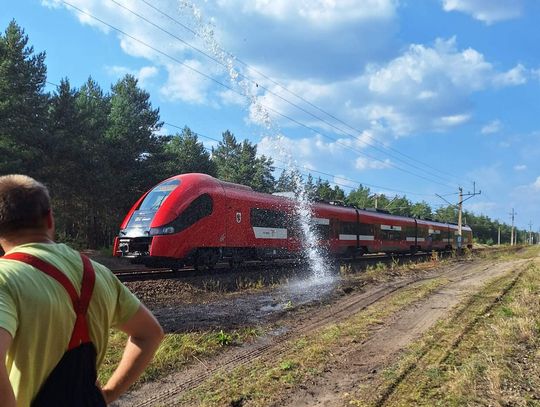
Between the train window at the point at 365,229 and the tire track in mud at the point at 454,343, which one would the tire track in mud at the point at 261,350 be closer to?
the tire track in mud at the point at 454,343

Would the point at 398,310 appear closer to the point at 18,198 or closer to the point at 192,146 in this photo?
the point at 18,198

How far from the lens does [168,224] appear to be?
14.2 metres

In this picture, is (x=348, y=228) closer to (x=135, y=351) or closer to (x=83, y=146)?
(x=83, y=146)

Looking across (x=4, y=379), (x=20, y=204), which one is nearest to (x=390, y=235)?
(x=20, y=204)

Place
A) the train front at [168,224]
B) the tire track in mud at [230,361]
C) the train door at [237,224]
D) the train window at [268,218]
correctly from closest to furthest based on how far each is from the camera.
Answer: the tire track in mud at [230,361]
the train front at [168,224]
the train door at [237,224]
the train window at [268,218]

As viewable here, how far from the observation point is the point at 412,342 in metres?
6.62

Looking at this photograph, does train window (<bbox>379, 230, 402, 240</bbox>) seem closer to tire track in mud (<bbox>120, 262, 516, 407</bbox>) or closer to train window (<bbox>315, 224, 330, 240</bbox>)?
train window (<bbox>315, 224, 330, 240</bbox>)

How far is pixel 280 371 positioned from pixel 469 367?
2011mm

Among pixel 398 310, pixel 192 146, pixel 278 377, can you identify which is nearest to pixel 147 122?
pixel 192 146

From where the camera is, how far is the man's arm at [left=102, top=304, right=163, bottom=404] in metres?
1.93

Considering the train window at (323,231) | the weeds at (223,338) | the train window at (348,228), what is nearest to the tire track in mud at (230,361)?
the weeds at (223,338)

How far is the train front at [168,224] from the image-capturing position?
1414 centimetres

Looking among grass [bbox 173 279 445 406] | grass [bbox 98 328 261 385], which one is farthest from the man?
grass [bbox 98 328 261 385]

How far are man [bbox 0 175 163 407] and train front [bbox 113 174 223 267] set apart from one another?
12278 mm
